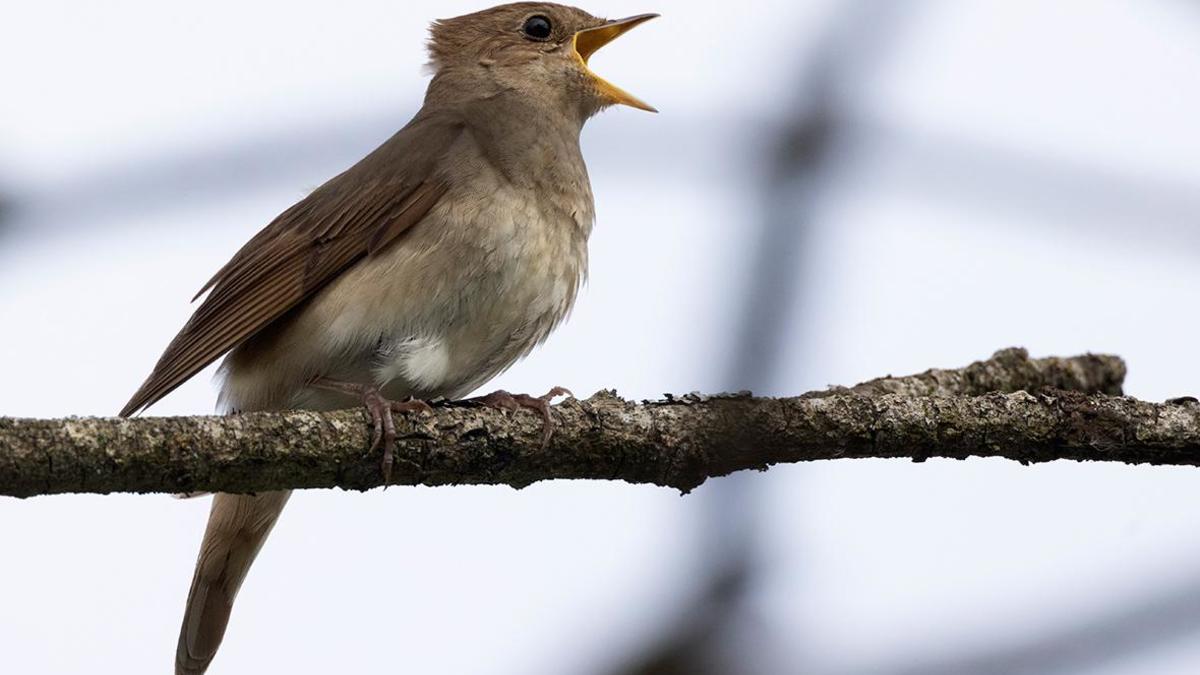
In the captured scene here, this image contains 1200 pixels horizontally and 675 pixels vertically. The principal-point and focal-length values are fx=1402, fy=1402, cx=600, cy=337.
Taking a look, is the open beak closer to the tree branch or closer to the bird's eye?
the bird's eye

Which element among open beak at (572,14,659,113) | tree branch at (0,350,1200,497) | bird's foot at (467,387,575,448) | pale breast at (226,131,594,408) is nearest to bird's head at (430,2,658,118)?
open beak at (572,14,659,113)

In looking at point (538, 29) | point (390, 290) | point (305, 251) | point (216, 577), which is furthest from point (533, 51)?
point (216, 577)

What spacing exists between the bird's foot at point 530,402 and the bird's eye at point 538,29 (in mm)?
2801

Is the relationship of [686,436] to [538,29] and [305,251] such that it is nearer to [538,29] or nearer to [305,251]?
[305,251]

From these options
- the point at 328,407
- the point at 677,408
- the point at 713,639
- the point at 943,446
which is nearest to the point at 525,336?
the point at 328,407

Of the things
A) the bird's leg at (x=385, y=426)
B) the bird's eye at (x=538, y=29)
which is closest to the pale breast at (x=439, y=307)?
the bird's leg at (x=385, y=426)

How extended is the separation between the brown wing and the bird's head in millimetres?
756

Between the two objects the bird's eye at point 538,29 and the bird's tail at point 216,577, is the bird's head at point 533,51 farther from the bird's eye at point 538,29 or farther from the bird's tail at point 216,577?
the bird's tail at point 216,577

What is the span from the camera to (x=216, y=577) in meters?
5.95

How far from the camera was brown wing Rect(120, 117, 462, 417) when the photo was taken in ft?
18.4

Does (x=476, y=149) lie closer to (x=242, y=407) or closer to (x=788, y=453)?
(x=242, y=407)

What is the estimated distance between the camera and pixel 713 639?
4.13 feet

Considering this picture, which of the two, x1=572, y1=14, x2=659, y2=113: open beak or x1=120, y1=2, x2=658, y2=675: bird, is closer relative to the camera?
x1=120, y1=2, x2=658, y2=675: bird

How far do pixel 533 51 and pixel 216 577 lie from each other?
2979mm
